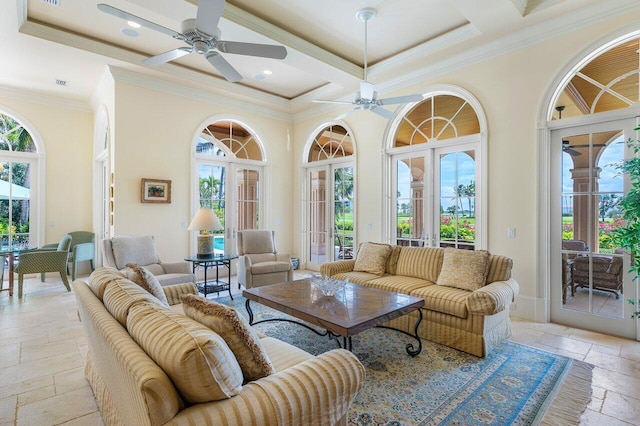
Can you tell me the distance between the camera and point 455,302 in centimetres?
308

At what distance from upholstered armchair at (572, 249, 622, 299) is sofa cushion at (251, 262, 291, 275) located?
357cm

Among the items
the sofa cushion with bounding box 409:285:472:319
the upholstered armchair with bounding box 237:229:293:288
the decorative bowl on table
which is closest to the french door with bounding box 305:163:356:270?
the upholstered armchair with bounding box 237:229:293:288

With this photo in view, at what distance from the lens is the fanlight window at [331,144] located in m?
6.34

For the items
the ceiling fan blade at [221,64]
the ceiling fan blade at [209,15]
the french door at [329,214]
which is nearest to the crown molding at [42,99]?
the french door at [329,214]

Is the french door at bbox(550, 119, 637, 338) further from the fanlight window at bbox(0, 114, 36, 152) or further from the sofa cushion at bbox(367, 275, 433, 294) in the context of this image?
the fanlight window at bbox(0, 114, 36, 152)

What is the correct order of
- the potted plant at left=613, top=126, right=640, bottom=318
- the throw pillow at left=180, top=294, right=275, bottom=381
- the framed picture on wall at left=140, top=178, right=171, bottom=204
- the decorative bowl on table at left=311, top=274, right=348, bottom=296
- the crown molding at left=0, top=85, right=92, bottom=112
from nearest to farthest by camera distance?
1. the throw pillow at left=180, top=294, right=275, bottom=381
2. the potted plant at left=613, top=126, right=640, bottom=318
3. the decorative bowl on table at left=311, top=274, right=348, bottom=296
4. the framed picture on wall at left=140, top=178, right=171, bottom=204
5. the crown molding at left=0, top=85, right=92, bottom=112

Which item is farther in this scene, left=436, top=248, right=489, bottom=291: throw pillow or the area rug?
left=436, top=248, right=489, bottom=291: throw pillow

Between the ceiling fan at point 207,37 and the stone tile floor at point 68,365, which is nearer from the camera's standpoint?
the stone tile floor at point 68,365

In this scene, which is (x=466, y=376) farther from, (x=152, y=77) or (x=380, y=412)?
(x=152, y=77)

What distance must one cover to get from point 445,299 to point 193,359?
258 centimetres

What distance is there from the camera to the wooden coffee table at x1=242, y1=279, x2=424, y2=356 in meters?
2.44

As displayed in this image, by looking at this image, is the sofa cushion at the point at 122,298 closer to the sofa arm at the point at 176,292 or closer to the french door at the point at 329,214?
the sofa arm at the point at 176,292

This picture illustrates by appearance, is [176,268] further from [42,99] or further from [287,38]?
[42,99]

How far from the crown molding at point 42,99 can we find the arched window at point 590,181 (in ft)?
25.2
